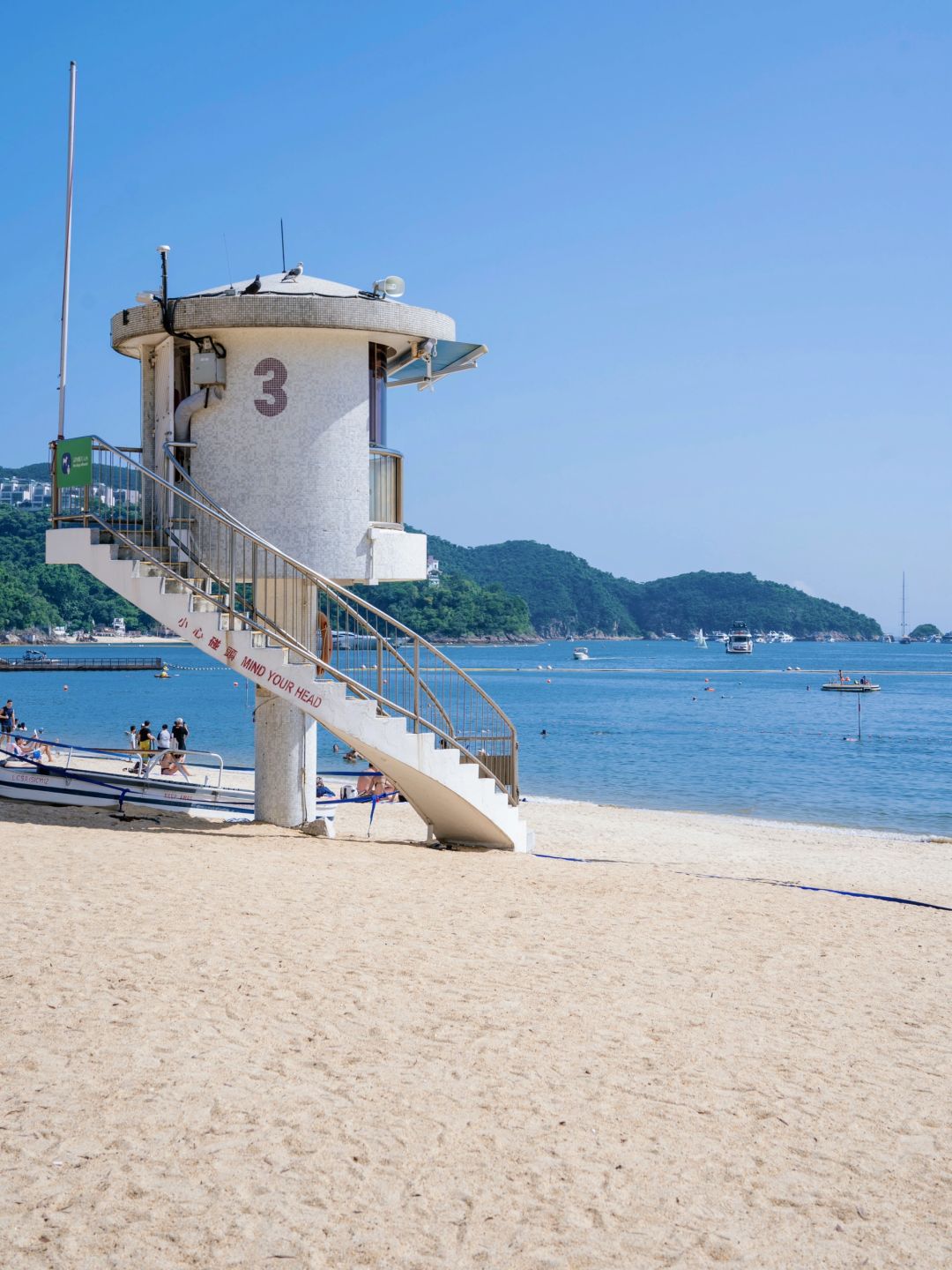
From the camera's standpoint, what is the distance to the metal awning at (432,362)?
54.2 feet

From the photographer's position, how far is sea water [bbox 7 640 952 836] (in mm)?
39656

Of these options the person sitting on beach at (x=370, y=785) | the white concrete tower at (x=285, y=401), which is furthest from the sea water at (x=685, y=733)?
the white concrete tower at (x=285, y=401)

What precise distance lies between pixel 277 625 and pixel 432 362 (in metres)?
4.55

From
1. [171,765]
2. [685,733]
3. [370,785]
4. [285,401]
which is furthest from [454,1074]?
[685,733]

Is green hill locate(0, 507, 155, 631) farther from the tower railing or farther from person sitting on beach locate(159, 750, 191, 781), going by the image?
the tower railing

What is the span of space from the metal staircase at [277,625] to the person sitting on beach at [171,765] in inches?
180

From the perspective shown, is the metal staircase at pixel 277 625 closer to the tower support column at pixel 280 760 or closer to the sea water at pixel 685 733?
the tower support column at pixel 280 760

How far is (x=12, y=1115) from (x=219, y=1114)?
99 cm

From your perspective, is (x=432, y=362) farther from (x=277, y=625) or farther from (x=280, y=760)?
(x=280, y=760)

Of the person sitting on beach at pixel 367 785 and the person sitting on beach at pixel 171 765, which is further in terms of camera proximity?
the person sitting on beach at pixel 367 785

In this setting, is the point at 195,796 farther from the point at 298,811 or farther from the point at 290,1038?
the point at 290,1038

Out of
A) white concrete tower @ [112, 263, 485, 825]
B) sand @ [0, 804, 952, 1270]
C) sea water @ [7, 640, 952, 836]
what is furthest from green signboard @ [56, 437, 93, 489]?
sea water @ [7, 640, 952, 836]

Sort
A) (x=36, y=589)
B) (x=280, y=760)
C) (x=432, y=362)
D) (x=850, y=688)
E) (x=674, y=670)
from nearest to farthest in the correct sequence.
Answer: (x=280, y=760) < (x=432, y=362) < (x=850, y=688) < (x=674, y=670) < (x=36, y=589)

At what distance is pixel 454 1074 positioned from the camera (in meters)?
6.87
